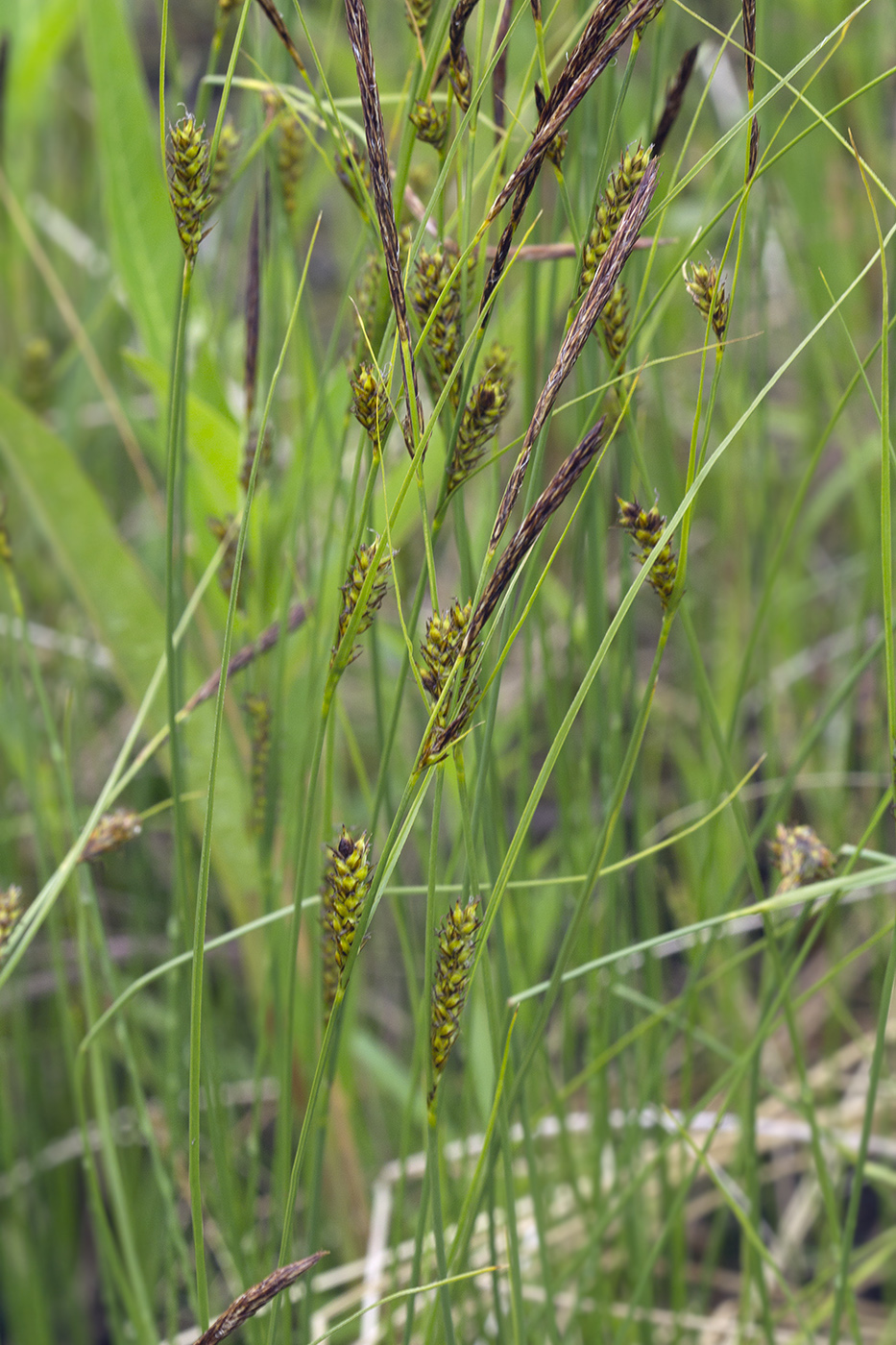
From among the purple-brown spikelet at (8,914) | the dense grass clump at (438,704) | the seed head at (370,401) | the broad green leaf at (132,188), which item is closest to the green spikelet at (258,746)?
the dense grass clump at (438,704)

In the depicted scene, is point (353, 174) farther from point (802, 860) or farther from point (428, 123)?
point (802, 860)

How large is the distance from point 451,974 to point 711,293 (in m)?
0.26

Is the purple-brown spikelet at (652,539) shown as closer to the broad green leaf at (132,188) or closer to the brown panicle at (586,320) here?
the brown panicle at (586,320)

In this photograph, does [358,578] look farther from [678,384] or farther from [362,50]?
[678,384]

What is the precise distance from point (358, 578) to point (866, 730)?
1.24m

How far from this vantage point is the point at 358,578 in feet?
1.23

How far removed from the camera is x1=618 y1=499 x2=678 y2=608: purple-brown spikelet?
1.30ft

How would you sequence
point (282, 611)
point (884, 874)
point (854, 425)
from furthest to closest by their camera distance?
point (854, 425)
point (282, 611)
point (884, 874)

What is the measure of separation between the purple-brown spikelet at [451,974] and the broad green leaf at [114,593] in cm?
39

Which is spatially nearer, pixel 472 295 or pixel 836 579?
pixel 472 295

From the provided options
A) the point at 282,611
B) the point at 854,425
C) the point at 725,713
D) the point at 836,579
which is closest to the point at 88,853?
the point at 282,611

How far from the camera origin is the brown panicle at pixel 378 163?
1.07 ft

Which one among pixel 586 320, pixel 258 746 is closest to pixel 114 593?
pixel 258 746

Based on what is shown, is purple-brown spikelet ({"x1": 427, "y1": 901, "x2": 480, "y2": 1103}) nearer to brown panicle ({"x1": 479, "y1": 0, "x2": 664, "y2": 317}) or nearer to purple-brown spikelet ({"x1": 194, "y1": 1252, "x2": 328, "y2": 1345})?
purple-brown spikelet ({"x1": 194, "y1": 1252, "x2": 328, "y2": 1345})
